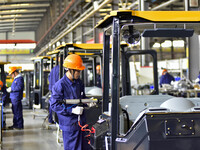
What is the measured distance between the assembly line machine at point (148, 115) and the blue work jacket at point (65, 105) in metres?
0.82

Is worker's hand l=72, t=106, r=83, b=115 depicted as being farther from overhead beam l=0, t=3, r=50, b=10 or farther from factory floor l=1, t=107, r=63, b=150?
overhead beam l=0, t=3, r=50, b=10

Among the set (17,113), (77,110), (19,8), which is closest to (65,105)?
(77,110)

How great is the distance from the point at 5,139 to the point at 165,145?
254 inches

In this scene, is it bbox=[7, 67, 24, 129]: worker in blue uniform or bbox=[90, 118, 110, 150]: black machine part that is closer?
bbox=[90, 118, 110, 150]: black machine part

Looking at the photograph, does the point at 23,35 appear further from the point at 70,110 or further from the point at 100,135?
the point at 100,135

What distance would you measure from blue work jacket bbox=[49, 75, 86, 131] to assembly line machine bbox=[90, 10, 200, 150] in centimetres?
82

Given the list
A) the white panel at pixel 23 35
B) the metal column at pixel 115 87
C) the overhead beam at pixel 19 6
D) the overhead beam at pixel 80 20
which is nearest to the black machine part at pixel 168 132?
the metal column at pixel 115 87

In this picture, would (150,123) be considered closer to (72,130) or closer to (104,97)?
(104,97)

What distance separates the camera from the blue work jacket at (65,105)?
4.90 metres

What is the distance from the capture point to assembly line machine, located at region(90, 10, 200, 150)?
→ 325cm

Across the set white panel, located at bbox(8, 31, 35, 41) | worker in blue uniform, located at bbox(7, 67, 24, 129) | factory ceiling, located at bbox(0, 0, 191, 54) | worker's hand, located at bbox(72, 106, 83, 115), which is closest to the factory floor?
worker in blue uniform, located at bbox(7, 67, 24, 129)

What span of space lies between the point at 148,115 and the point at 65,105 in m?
1.89

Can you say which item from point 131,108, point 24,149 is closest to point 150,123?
point 131,108

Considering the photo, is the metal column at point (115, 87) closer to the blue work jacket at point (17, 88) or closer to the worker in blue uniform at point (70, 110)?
the worker in blue uniform at point (70, 110)
